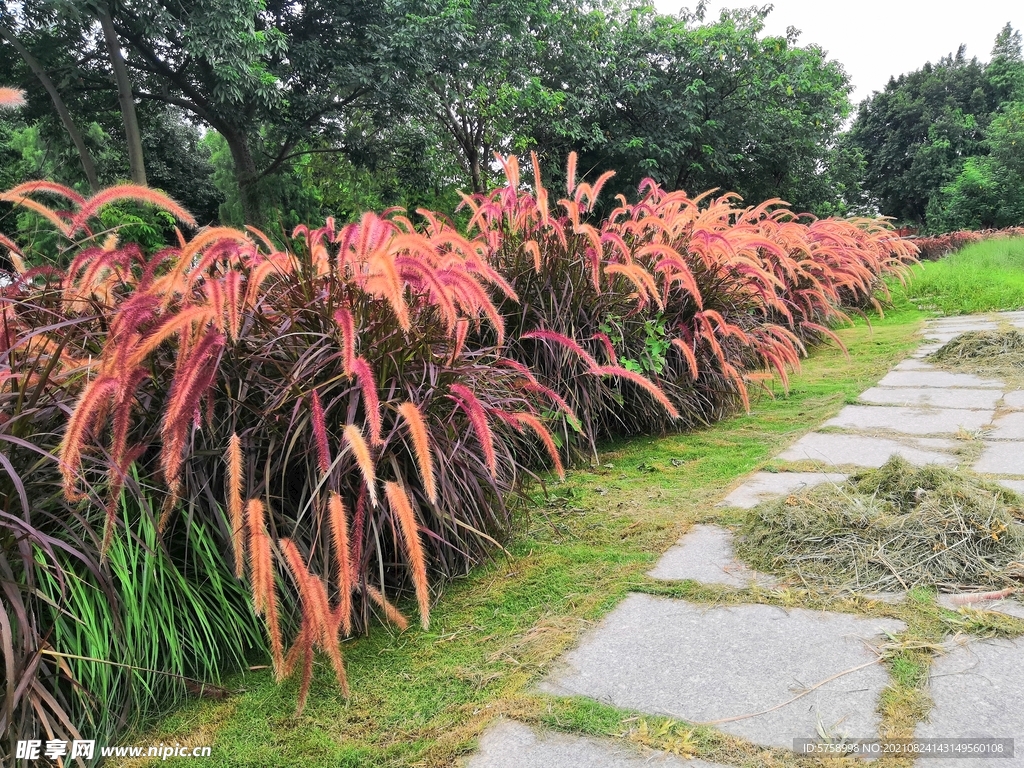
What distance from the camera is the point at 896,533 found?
1635mm

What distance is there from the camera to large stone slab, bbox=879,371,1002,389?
3.52 meters

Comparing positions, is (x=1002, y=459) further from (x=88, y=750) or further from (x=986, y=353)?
(x=88, y=750)

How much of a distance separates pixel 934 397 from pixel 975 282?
5.47 metres

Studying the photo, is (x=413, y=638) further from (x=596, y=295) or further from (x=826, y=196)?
(x=826, y=196)

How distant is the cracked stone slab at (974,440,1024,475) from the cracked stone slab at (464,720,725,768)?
1760 mm

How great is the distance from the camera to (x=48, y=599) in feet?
3.64

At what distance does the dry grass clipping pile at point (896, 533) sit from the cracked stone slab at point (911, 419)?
1026 mm

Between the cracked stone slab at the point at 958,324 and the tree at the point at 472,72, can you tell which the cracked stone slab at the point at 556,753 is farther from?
the tree at the point at 472,72

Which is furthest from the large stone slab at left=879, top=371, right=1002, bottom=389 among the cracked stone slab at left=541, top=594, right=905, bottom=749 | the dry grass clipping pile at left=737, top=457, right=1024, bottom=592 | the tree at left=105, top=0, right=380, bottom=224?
the tree at left=105, top=0, right=380, bottom=224

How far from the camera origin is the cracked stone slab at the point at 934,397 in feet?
10.2

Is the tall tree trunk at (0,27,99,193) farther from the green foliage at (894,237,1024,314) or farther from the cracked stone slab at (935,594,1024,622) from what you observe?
the green foliage at (894,237,1024,314)

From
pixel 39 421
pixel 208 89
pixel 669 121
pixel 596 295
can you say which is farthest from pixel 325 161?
pixel 39 421

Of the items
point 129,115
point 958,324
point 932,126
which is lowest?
point 958,324

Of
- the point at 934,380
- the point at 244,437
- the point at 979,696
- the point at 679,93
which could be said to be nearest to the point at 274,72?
the point at 679,93
